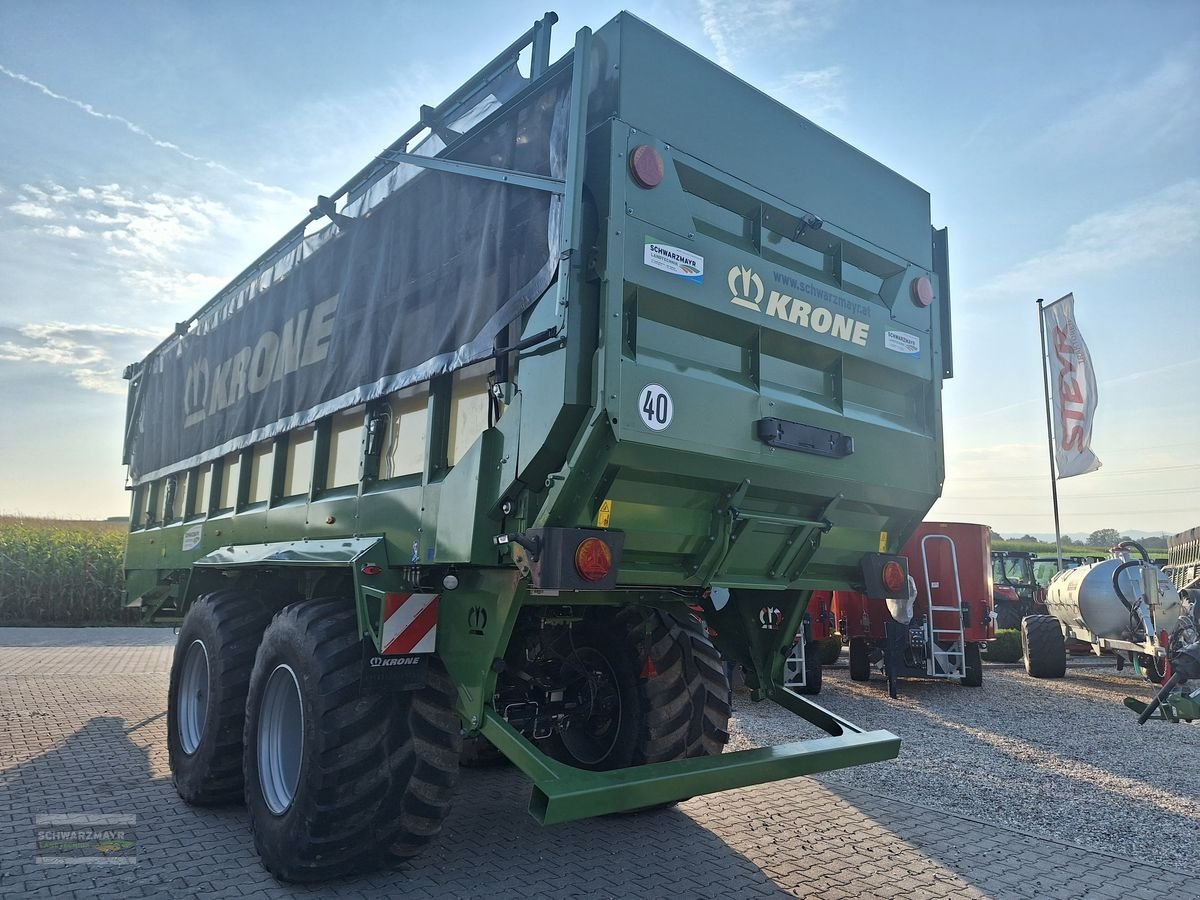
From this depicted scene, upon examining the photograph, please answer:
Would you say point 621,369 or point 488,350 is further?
point 488,350

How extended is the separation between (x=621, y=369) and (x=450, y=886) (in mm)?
2581

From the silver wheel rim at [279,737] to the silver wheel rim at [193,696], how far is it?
1226 mm

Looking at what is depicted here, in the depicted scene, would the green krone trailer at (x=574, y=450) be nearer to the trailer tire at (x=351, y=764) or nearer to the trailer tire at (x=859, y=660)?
the trailer tire at (x=351, y=764)

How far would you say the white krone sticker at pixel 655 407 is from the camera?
3212 mm

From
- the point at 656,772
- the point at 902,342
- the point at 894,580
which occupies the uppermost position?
the point at 902,342

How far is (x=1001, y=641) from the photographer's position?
13742mm

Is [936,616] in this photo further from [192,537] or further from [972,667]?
[192,537]

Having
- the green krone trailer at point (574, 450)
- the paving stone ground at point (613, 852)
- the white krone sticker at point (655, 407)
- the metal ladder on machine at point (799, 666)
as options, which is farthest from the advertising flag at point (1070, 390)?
the white krone sticker at point (655, 407)

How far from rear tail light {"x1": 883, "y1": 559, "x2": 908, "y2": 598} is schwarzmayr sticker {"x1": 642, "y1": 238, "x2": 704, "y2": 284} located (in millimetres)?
2035

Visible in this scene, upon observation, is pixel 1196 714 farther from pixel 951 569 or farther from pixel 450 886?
pixel 951 569

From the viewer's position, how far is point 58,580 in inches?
704

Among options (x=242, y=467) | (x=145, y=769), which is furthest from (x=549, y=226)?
(x=145, y=769)

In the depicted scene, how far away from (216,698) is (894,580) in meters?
3.95

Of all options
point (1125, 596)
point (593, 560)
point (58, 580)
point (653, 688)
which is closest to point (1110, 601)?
point (1125, 596)
